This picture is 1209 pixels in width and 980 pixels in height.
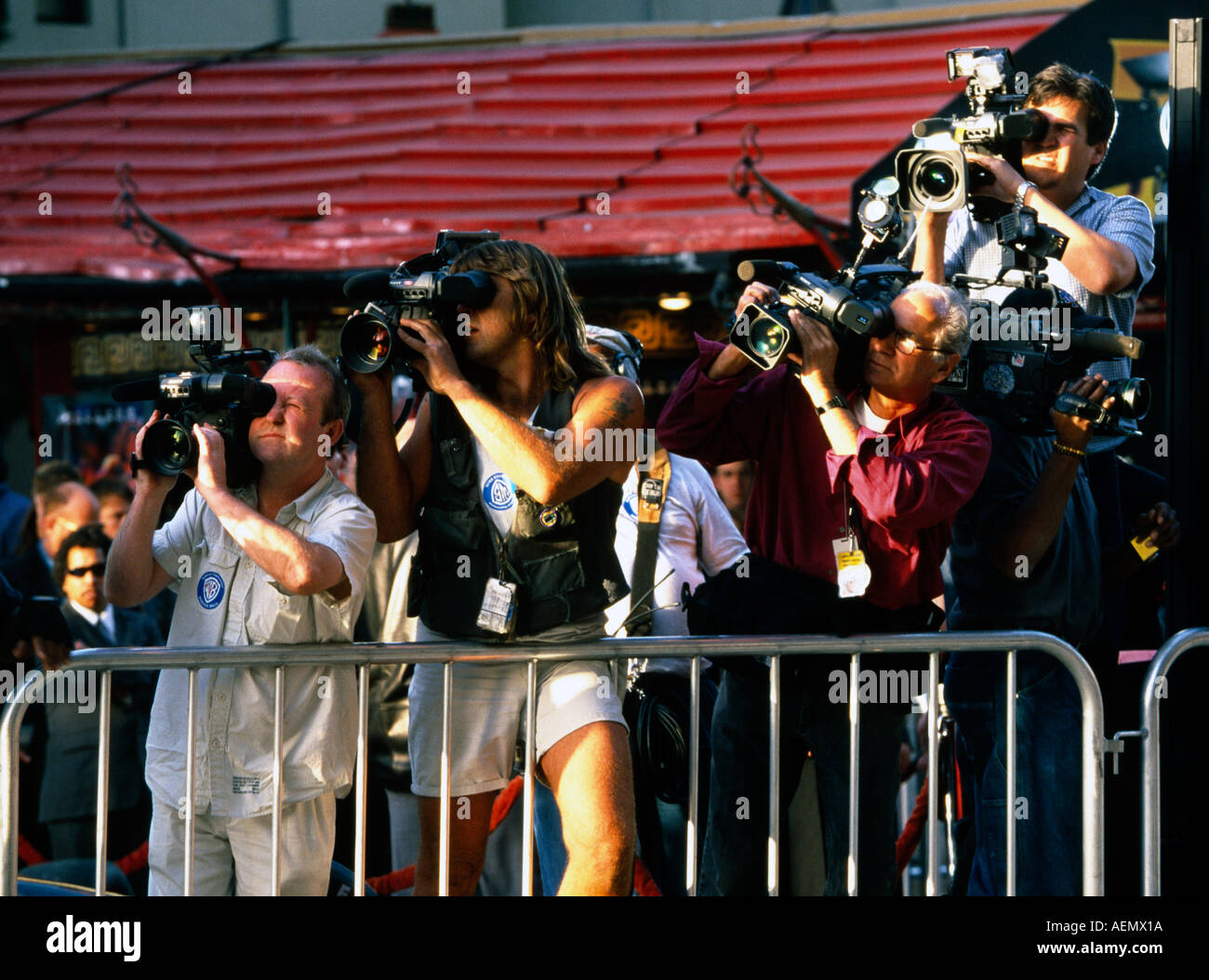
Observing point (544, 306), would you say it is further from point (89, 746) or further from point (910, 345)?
point (89, 746)

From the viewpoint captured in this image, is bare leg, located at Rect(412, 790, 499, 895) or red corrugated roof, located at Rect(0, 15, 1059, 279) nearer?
bare leg, located at Rect(412, 790, 499, 895)

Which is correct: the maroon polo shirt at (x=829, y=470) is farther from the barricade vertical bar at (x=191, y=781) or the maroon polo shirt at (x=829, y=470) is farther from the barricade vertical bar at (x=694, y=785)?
the barricade vertical bar at (x=191, y=781)

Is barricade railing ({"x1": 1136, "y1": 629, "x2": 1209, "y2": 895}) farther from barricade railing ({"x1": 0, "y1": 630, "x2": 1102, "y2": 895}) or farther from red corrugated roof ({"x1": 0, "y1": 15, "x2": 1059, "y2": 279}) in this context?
red corrugated roof ({"x1": 0, "y1": 15, "x2": 1059, "y2": 279})

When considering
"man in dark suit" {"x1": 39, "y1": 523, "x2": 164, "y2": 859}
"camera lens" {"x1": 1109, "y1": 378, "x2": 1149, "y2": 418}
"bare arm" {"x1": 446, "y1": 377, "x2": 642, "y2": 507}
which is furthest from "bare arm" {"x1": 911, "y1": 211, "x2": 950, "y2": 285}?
"man in dark suit" {"x1": 39, "y1": 523, "x2": 164, "y2": 859}

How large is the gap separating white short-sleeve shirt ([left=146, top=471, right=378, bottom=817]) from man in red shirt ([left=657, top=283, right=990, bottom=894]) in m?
0.94

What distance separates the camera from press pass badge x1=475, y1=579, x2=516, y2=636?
12.9 ft

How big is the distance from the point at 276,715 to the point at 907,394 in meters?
1.81

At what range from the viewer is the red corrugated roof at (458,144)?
32.6 ft

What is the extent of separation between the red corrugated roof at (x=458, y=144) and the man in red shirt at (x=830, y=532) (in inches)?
198

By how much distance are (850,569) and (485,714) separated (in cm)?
100

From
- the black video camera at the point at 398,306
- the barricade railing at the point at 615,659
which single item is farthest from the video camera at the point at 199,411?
the barricade railing at the point at 615,659

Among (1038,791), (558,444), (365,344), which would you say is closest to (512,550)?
(558,444)

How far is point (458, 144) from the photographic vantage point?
11031 mm
